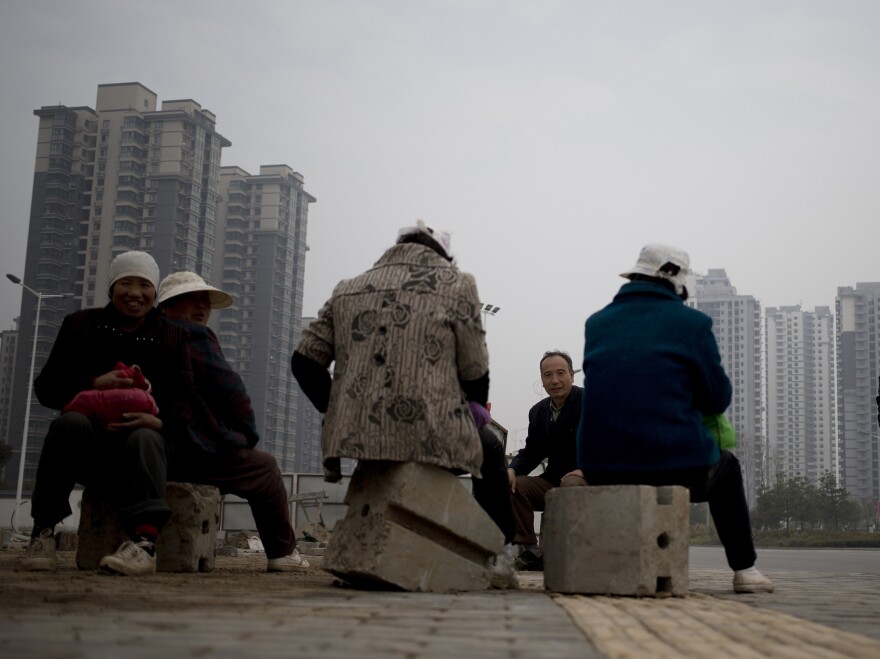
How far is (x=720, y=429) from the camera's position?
19.1 ft

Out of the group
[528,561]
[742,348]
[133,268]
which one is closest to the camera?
[133,268]

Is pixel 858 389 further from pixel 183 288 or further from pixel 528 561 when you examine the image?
pixel 183 288

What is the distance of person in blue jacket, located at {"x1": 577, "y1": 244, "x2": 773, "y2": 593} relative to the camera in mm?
5469

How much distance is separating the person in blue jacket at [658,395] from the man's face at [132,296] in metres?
2.45

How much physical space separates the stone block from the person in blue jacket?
7.39ft

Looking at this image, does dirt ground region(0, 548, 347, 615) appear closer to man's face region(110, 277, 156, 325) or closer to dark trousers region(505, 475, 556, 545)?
man's face region(110, 277, 156, 325)

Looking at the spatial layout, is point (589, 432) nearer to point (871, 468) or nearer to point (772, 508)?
point (772, 508)

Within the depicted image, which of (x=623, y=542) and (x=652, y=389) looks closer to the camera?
(x=623, y=542)

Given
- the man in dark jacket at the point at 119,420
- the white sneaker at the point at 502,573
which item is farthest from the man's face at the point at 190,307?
the white sneaker at the point at 502,573

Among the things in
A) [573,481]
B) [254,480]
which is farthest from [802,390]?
[254,480]

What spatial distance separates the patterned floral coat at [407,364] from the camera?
17.1ft

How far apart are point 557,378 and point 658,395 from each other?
2.92m

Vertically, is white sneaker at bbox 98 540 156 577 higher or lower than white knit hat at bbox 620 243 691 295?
lower

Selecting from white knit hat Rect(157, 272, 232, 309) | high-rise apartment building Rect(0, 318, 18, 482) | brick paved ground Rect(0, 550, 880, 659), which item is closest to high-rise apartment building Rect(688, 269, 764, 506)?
high-rise apartment building Rect(0, 318, 18, 482)
